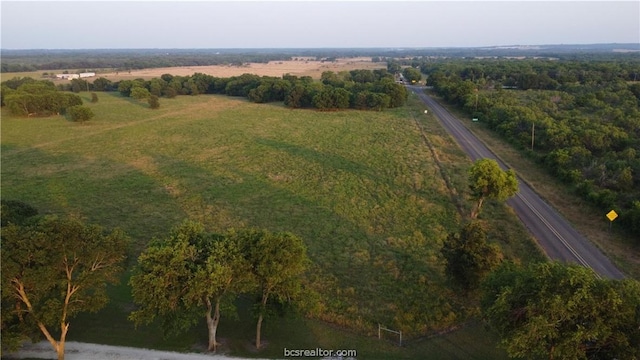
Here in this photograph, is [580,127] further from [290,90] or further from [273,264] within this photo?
[290,90]

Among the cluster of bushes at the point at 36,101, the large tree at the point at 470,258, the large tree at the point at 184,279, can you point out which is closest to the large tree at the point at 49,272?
the large tree at the point at 184,279

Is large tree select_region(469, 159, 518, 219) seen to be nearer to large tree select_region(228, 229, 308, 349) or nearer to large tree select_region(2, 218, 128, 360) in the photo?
large tree select_region(228, 229, 308, 349)

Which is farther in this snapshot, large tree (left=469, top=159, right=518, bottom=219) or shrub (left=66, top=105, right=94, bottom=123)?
shrub (left=66, top=105, right=94, bottom=123)

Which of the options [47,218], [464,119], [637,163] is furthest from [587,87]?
[47,218]

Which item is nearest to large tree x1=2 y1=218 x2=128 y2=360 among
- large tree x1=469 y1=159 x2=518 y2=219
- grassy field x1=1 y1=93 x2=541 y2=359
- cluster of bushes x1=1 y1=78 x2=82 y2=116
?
grassy field x1=1 y1=93 x2=541 y2=359

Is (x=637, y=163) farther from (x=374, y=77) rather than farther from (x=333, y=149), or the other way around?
(x=374, y=77)

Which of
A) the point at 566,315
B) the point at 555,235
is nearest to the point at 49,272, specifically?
the point at 566,315
